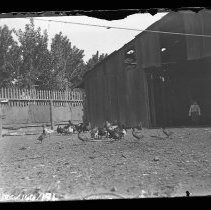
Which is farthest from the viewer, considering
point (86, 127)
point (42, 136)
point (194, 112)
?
point (194, 112)

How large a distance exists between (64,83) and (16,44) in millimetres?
1505

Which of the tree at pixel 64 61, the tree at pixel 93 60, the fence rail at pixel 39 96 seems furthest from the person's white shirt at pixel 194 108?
the tree at pixel 64 61

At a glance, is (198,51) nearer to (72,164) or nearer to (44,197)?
(72,164)

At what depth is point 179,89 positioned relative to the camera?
556 inches

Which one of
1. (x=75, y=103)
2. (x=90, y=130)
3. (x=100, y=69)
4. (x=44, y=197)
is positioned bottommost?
(x=44, y=197)

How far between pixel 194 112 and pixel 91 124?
20.5 ft

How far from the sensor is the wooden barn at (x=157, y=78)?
9.60m

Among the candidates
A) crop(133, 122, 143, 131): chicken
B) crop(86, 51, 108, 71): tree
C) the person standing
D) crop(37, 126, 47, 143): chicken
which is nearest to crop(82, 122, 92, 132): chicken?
crop(37, 126, 47, 143): chicken

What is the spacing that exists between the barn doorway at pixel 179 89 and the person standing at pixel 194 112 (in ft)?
0.57

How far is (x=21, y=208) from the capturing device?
4945 mm

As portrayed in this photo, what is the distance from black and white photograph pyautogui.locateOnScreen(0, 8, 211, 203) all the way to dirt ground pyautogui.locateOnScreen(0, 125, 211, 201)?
19 millimetres

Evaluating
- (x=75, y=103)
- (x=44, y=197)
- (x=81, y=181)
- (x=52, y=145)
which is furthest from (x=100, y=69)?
(x=44, y=197)

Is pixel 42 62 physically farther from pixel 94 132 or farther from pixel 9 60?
pixel 94 132

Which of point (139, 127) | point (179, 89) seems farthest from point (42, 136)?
point (179, 89)
